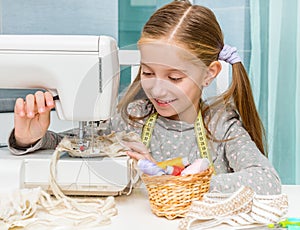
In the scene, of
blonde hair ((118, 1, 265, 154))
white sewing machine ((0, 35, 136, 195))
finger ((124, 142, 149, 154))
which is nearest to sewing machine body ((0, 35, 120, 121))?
white sewing machine ((0, 35, 136, 195))

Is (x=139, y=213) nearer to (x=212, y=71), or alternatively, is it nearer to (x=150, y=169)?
(x=150, y=169)

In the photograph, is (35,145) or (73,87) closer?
(73,87)

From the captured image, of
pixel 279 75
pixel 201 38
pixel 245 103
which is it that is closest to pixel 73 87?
pixel 201 38

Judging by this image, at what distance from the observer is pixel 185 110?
1391 millimetres

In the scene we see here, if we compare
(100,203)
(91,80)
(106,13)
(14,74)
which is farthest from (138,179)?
(106,13)

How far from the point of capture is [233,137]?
1.38m

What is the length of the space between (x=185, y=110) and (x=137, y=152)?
225mm

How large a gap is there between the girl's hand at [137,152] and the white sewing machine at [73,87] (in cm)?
3

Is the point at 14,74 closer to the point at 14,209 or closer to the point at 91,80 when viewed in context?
the point at 91,80

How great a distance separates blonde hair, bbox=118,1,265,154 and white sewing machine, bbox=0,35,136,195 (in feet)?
0.71

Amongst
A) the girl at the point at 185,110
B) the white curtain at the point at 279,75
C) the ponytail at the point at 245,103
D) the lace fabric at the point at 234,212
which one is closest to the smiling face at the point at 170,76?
→ the girl at the point at 185,110

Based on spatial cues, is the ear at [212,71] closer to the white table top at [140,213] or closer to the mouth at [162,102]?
the mouth at [162,102]

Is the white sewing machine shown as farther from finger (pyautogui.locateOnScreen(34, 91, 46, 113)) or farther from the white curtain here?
the white curtain

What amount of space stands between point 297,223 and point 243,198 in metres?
0.10
